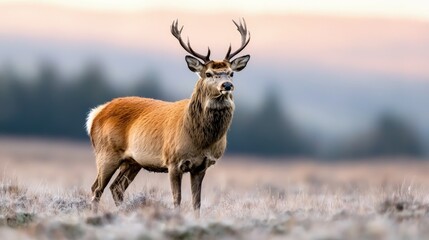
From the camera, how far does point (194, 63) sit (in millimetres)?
12414

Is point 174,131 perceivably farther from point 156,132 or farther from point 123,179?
point 123,179

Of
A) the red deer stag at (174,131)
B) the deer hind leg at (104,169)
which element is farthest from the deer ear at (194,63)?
the deer hind leg at (104,169)

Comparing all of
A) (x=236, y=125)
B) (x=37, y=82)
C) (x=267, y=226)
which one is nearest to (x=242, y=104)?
(x=236, y=125)

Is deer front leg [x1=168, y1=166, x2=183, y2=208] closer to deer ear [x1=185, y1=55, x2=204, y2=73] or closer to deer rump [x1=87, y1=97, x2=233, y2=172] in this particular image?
deer rump [x1=87, y1=97, x2=233, y2=172]

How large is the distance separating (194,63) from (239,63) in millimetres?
671

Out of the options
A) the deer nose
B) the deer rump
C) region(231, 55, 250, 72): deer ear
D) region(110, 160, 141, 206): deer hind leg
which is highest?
region(231, 55, 250, 72): deer ear

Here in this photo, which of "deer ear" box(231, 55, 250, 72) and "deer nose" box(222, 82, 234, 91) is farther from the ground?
"deer ear" box(231, 55, 250, 72)

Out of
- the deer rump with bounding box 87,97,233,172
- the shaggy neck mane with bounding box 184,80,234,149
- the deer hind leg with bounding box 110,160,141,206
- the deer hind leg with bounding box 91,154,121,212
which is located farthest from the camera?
the deer hind leg with bounding box 110,160,141,206

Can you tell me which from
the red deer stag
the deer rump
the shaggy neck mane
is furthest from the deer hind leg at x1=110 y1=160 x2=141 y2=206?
the shaggy neck mane

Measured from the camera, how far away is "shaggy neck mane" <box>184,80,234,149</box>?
1223 centimetres

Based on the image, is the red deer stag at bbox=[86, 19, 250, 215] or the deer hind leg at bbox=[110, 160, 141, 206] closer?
the red deer stag at bbox=[86, 19, 250, 215]

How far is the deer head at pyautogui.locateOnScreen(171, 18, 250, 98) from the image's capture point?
12.0 metres

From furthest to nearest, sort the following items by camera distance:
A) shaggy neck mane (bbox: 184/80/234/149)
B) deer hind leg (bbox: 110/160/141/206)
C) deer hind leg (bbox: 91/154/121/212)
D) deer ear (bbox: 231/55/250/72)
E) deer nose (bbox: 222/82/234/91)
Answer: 1. deer hind leg (bbox: 110/160/141/206)
2. deer hind leg (bbox: 91/154/121/212)
3. deer ear (bbox: 231/55/250/72)
4. shaggy neck mane (bbox: 184/80/234/149)
5. deer nose (bbox: 222/82/234/91)

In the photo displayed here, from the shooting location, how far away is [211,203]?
13.6 meters
